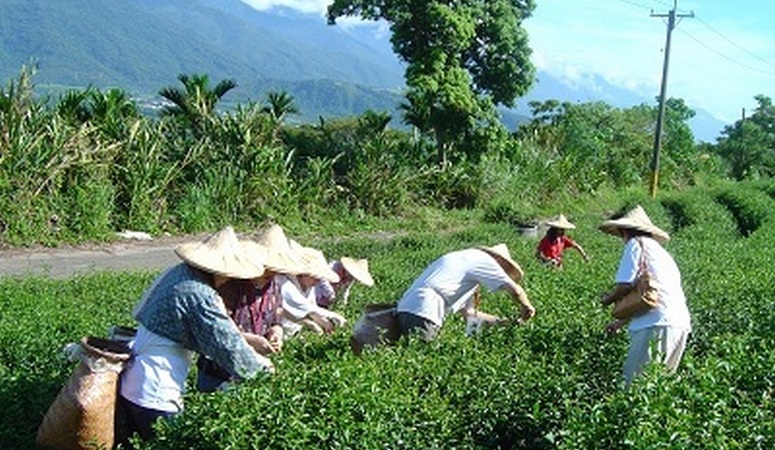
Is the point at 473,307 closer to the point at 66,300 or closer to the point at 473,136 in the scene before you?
the point at 66,300

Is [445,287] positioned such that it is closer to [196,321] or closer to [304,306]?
[304,306]

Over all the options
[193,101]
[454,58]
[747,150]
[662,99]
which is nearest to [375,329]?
[193,101]

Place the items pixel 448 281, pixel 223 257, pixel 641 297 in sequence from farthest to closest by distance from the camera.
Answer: pixel 448 281, pixel 641 297, pixel 223 257

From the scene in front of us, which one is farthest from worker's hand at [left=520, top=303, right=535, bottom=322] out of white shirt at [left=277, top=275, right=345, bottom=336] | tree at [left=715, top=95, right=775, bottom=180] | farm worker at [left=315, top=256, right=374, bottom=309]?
tree at [left=715, top=95, right=775, bottom=180]

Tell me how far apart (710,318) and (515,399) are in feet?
13.3

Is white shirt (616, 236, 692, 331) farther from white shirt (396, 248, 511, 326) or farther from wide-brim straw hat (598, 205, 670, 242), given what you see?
white shirt (396, 248, 511, 326)

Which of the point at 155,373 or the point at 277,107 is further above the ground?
the point at 155,373

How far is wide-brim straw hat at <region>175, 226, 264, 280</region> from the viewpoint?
5.58 meters

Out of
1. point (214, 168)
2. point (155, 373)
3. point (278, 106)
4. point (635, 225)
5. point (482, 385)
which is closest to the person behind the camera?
point (155, 373)

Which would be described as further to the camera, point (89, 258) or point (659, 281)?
point (89, 258)

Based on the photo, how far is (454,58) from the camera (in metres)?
26.4

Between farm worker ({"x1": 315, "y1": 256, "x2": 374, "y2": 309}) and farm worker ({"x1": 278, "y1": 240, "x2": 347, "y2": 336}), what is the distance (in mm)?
568

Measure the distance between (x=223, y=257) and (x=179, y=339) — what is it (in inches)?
22.1

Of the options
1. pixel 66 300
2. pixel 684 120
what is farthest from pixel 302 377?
pixel 684 120
